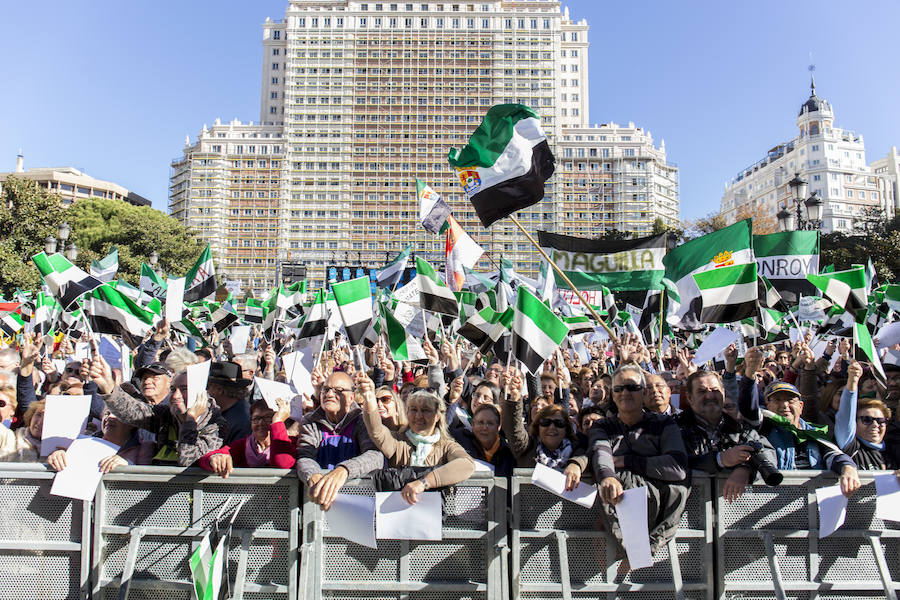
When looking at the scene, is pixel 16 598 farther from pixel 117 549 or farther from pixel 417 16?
pixel 417 16

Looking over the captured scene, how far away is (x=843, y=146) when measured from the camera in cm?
11162

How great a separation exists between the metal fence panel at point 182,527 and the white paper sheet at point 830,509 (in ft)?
9.16

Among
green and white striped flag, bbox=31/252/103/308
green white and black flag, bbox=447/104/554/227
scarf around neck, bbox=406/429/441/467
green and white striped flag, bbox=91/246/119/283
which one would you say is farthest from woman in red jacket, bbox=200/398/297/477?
green and white striped flag, bbox=91/246/119/283

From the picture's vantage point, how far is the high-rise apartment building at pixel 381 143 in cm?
9644

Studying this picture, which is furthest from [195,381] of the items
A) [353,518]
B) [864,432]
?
[864,432]

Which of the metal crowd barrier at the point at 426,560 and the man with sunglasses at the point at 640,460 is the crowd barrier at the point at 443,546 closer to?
the metal crowd barrier at the point at 426,560

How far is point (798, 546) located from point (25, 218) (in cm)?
3195

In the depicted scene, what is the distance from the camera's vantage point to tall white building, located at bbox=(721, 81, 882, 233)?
10806 centimetres

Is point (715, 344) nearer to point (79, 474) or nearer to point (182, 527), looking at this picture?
point (182, 527)

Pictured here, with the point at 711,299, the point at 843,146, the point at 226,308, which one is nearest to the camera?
the point at 711,299

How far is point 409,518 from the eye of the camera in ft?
12.1

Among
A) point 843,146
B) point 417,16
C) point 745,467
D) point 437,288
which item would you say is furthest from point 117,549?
point 843,146

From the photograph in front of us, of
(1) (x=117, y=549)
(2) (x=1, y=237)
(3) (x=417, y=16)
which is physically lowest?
(1) (x=117, y=549)

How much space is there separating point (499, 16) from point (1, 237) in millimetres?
83892
